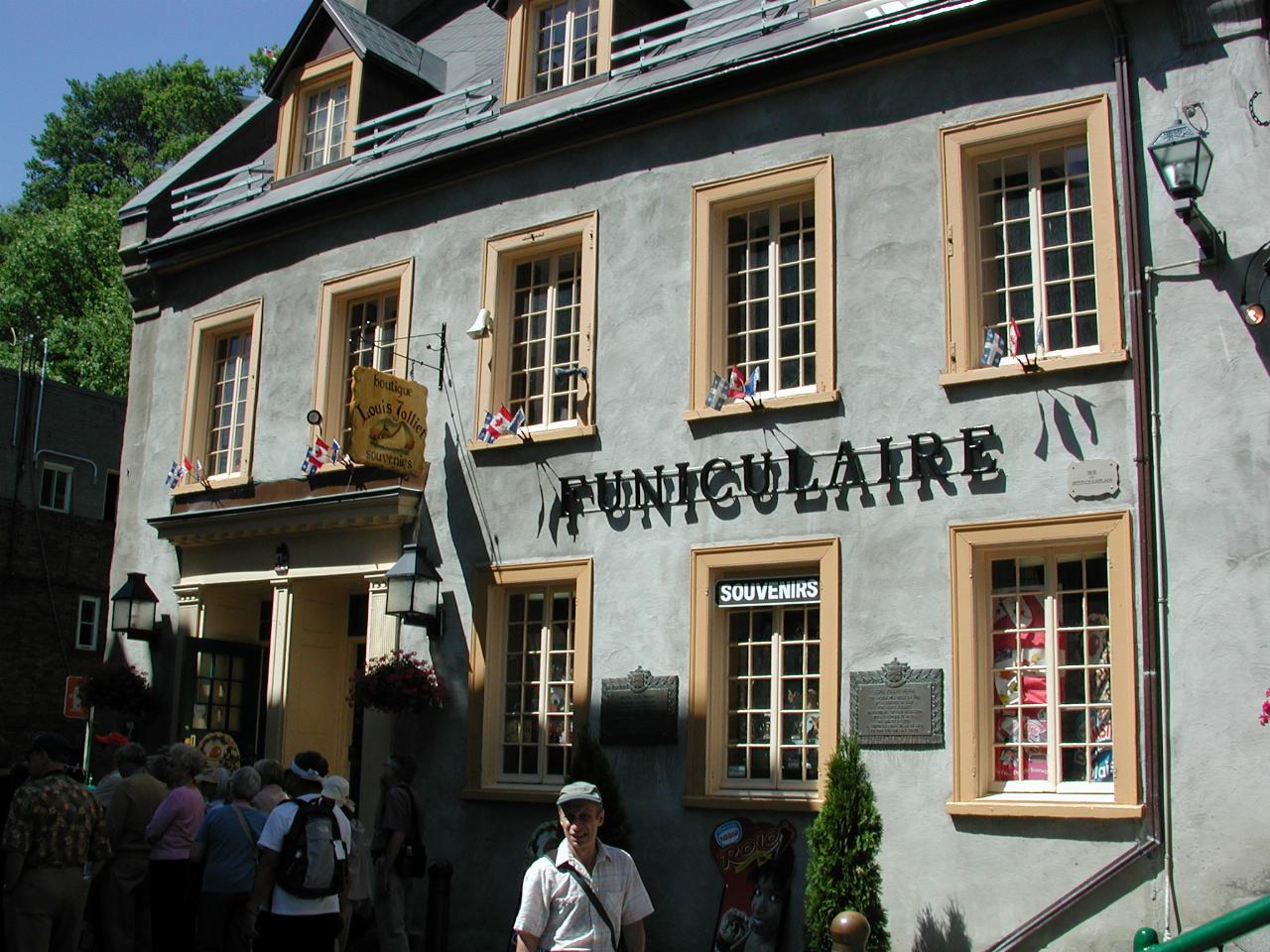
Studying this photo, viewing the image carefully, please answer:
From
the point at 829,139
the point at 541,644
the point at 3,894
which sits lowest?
the point at 3,894

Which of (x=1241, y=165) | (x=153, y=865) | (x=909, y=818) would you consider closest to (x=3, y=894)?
(x=153, y=865)

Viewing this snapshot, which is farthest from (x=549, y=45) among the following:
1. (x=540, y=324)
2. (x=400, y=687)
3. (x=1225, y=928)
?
(x=1225, y=928)

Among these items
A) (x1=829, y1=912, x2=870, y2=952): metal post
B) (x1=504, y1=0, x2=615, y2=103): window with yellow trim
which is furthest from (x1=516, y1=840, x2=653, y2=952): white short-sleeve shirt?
(x1=504, y1=0, x2=615, y2=103): window with yellow trim

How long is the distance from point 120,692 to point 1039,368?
10.5m

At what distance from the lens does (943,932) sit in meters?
11.0

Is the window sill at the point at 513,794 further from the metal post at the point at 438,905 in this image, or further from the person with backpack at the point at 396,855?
the person with backpack at the point at 396,855

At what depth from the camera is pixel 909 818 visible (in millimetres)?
11305

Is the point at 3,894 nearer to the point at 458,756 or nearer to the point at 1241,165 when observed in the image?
the point at 458,756

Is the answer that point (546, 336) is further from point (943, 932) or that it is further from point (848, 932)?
point (848, 932)

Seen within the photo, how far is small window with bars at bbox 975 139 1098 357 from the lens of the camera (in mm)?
11656

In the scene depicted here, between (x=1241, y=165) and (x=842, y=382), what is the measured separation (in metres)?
3.38

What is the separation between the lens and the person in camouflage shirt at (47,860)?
9.15 metres

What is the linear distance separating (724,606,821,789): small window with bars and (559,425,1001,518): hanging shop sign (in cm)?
105

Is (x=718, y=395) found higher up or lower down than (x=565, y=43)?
lower down
